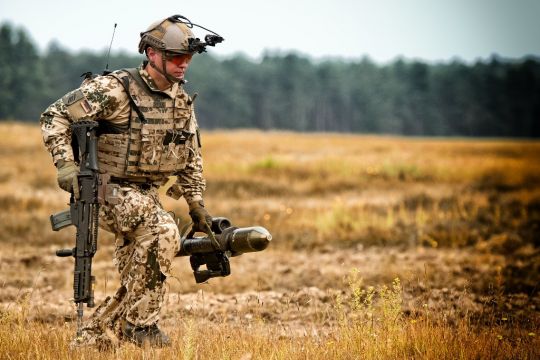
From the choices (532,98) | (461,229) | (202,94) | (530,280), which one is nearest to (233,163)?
(461,229)

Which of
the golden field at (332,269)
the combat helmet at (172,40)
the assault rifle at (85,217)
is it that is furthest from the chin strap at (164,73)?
the golden field at (332,269)

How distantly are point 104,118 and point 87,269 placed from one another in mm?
1065

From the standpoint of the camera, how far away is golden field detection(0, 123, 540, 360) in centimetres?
471

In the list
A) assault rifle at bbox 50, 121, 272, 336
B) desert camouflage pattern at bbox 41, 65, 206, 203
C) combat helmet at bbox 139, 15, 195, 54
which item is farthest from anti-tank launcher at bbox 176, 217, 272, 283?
combat helmet at bbox 139, 15, 195, 54

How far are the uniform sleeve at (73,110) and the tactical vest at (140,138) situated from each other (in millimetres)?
122

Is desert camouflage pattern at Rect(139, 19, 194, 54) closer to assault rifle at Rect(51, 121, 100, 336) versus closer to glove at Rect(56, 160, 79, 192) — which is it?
assault rifle at Rect(51, 121, 100, 336)

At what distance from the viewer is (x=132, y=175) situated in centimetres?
498

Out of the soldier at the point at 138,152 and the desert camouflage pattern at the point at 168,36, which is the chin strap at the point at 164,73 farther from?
the desert camouflage pattern at the point at 168,36

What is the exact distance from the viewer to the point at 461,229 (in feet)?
42.2

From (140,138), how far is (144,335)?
1365mm

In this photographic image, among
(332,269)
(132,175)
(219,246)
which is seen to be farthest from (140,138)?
(332,269)

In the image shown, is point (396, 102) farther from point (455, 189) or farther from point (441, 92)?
point (455, 189)

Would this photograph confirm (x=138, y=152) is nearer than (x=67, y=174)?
No

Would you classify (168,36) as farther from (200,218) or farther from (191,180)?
(200,218)
